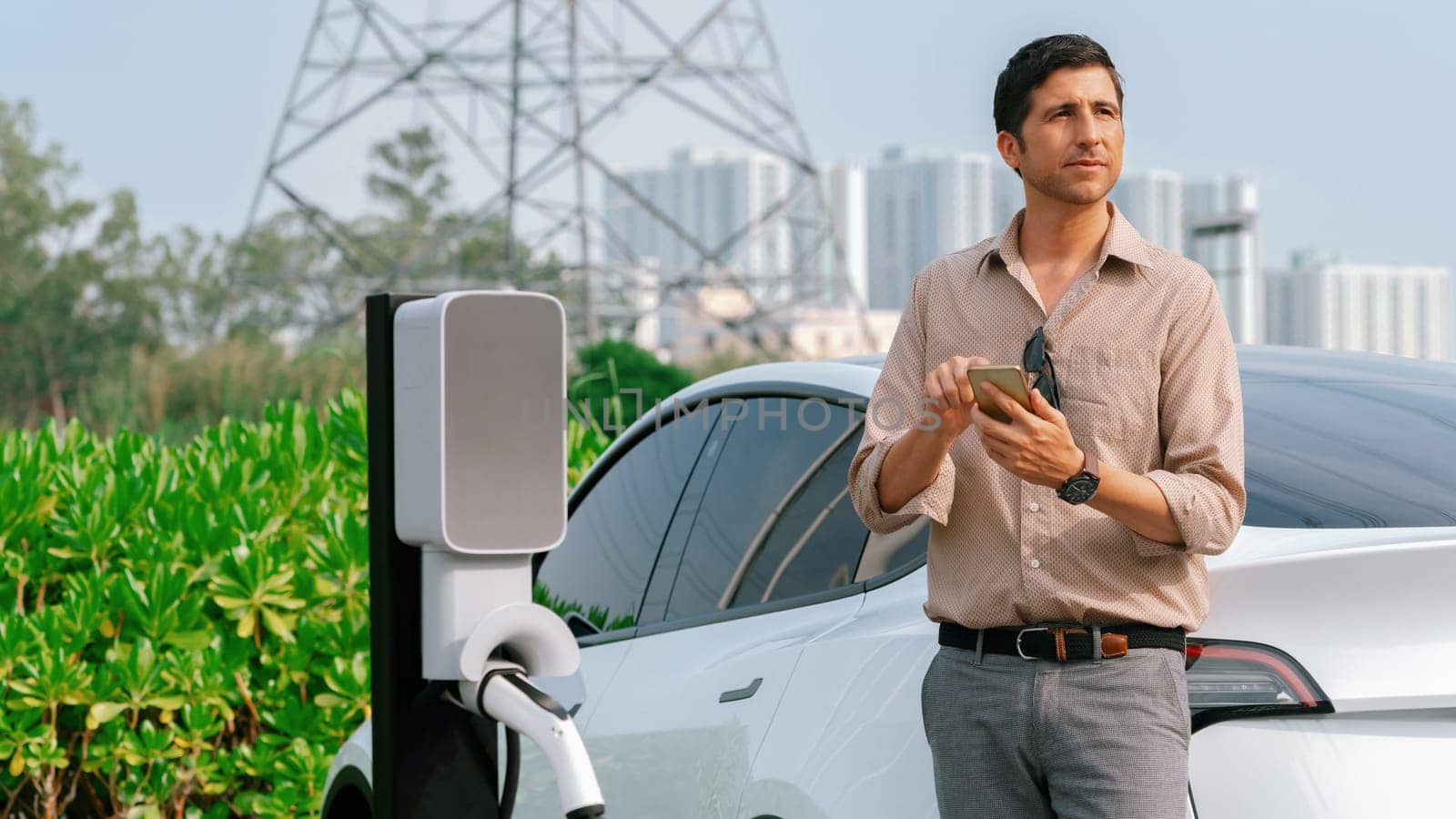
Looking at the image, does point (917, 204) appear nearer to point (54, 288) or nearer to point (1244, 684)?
point (54, 288)

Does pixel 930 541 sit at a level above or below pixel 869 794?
above

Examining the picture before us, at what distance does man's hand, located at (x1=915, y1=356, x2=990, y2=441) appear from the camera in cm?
206

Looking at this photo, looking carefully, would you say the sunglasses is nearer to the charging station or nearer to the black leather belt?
the black leather belt

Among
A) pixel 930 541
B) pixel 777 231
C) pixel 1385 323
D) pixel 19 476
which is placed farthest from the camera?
pixel 1385 323

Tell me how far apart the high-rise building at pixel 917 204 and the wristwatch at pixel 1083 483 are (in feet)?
137

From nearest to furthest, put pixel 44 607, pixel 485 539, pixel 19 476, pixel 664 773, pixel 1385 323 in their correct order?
pixel 485 539, pixel 664 773, pixel 44 607, pixel 19 476, pixel 1385 323

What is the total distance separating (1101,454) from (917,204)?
53075 millimetres

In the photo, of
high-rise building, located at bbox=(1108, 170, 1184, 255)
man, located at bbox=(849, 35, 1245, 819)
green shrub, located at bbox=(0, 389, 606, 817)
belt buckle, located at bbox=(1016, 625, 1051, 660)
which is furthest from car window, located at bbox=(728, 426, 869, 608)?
high-rise building, located at bbox=(1108, 170, 1184, 255)

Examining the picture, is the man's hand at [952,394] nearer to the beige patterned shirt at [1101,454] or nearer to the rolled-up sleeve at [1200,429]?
the beige patterned shirt at [1101,454]

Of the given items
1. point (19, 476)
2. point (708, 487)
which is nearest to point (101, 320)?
point (19, 476)

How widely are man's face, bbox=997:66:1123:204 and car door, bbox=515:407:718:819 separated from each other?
1442 millimetres

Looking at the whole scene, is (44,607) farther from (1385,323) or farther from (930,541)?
(1385,323)

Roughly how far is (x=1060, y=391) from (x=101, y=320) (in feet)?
76.1

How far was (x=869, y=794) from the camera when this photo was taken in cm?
241
